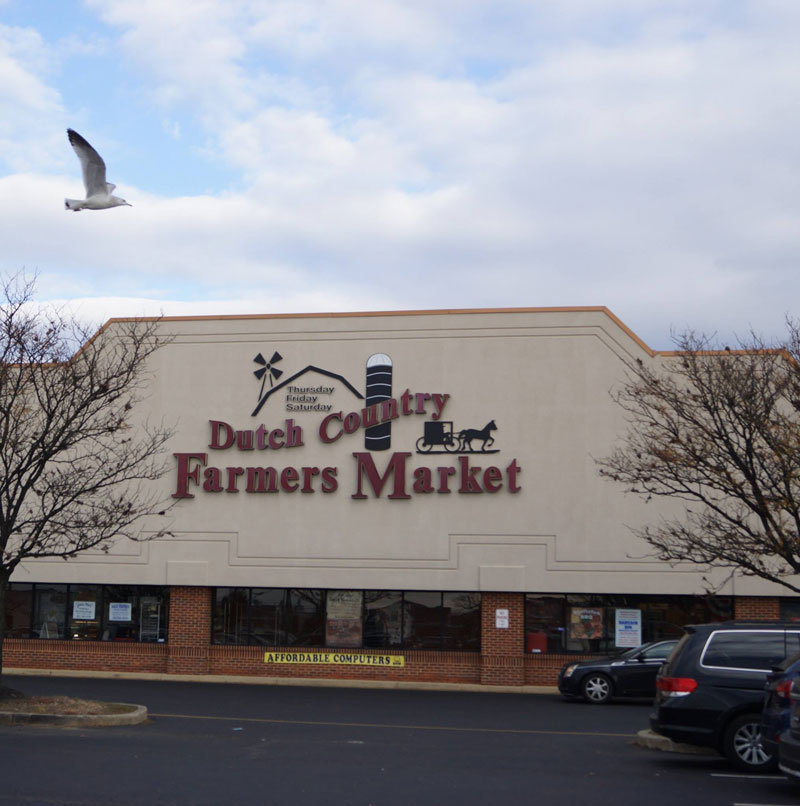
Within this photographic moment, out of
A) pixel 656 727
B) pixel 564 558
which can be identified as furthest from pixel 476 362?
pixel 656 727

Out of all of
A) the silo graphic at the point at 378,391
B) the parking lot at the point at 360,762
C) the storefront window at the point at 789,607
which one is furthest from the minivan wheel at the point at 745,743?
the silo graphic at the point at 378,391

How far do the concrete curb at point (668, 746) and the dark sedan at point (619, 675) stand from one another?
308 inches

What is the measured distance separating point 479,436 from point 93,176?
14.8m

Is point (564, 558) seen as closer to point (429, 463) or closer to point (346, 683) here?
point (429, 463)

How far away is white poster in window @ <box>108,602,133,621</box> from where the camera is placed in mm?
29312

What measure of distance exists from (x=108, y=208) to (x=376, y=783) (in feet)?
28.2

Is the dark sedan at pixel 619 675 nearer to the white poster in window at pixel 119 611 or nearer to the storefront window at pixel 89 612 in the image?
the storefront window at pixel 89 612

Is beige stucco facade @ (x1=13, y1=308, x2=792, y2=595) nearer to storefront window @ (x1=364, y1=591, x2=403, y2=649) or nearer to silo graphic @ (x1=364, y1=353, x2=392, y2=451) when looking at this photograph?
silo graphic @ (x1=364, y1=353, x2=392, y2=451)

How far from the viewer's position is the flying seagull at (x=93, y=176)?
15.0 metres

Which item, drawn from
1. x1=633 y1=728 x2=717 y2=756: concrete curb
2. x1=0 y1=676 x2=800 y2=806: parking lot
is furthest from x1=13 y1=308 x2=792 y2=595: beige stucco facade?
x1=633 y1=728 x2=717 y2=756: concrete curb

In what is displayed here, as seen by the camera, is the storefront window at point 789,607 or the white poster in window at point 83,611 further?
the white poster in window at point 83,611

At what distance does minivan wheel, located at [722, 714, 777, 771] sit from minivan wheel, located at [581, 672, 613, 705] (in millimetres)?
10859

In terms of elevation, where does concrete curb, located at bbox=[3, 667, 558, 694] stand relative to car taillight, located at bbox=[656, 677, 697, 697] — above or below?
below

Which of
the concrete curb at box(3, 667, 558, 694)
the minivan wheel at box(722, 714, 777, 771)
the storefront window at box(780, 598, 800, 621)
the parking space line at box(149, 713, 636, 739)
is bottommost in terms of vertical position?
the concrete curb at box(3, 667, 558, 694)
